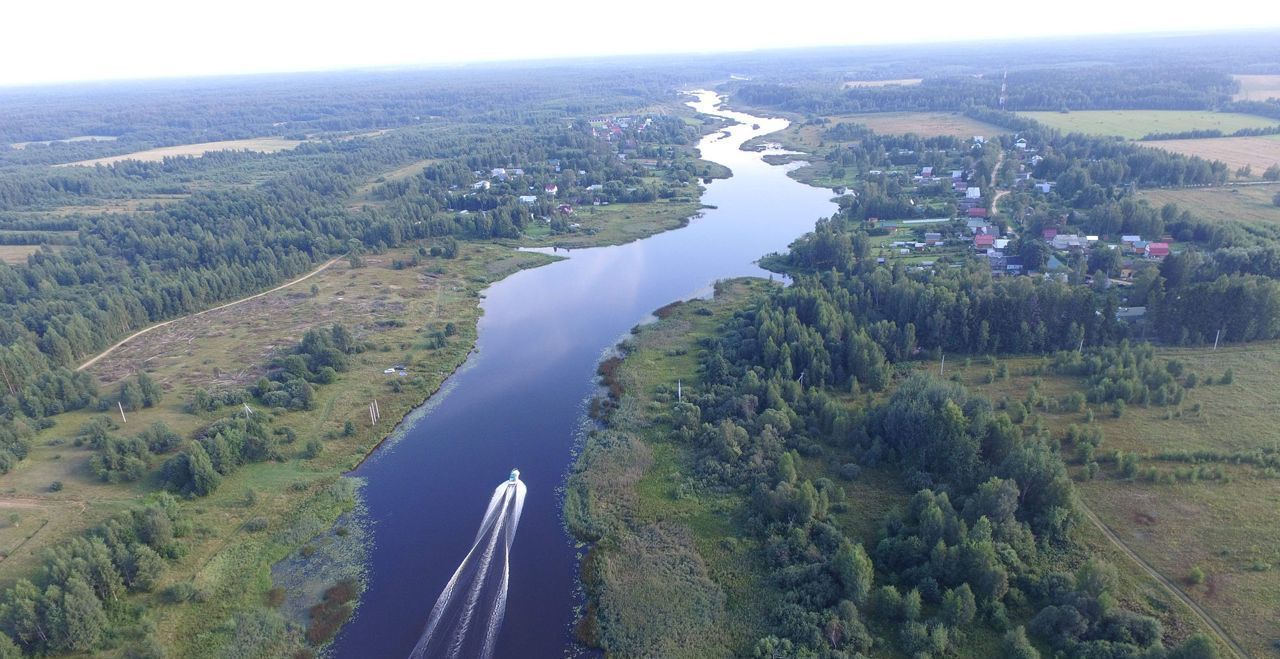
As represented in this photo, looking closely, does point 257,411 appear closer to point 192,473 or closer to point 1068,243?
point 192,473

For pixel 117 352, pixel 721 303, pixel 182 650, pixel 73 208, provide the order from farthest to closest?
pixel 73 208
pixel 721 303
pixel 117 352
pixel 182 650

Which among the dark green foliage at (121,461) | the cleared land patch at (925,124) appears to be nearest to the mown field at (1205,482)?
the dark green foliage at (121,461)

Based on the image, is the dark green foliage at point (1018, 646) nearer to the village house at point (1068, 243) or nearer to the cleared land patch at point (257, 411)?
the cleared land patch at point (257, 411)

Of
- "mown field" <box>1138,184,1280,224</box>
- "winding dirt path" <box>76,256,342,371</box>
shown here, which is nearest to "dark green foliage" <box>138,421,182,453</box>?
"winding dirt path" <box>76,256,342,371</box>

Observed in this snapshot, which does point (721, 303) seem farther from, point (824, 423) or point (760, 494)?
point (760, 494)

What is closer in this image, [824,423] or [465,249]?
[824,423]

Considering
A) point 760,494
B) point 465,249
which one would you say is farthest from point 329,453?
point 465,249
